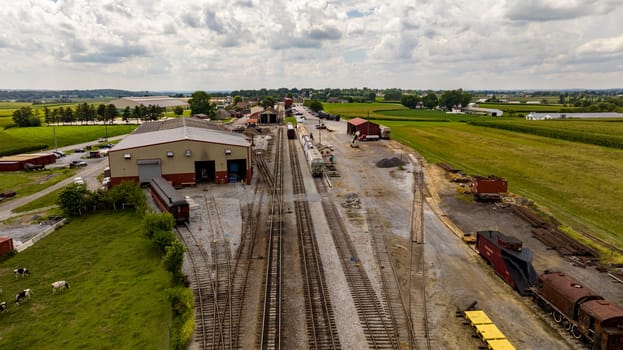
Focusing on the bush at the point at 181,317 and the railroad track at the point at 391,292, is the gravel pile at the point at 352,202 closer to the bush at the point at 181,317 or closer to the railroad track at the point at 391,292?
the railroad track at the point at 391,292

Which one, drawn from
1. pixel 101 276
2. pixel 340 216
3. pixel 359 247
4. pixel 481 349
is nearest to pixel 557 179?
pixel 340 216

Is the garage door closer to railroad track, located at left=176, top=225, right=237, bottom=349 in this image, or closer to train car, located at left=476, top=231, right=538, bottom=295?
railroad track, located at left=176, top=225, right=237, bottom=349

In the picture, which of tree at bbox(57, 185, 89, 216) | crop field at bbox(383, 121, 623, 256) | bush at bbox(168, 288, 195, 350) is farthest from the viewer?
crop field at bbox(383, 121, 623, 256)

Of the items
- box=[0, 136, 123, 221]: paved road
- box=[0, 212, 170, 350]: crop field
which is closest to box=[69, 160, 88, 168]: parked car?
box=[0, 136, 123, 221]: paved road

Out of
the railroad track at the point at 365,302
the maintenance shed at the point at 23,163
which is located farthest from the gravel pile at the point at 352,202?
the maintenance shed at the point at 23,163

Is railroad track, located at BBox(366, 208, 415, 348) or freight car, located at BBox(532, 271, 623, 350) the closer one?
freight car, located at BBox(532, 271, 623, 350)

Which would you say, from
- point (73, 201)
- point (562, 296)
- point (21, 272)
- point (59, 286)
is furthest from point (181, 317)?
point (73, 201)
